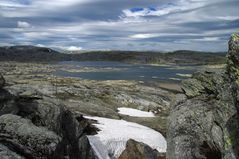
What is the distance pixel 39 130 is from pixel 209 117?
963 centimetres

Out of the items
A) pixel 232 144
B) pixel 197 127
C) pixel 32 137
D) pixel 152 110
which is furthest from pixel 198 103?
pixel 152 110

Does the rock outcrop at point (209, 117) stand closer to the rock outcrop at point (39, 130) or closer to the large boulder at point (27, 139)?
the rock outcrop at point (39, 130)

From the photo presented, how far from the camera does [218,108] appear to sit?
20.1 m

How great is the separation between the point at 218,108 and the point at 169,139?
4252 millimetres

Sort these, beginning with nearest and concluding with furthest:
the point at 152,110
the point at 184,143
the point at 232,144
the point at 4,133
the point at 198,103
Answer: the point at 232,144, the point at 4,133, the point at 184,143, the point at 198,103, the point at 152,110

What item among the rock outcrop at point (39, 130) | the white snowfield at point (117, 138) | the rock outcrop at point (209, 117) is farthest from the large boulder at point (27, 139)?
the white snowfield at point (117, 138)

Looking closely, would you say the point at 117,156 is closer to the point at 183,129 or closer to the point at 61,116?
the point at 61,116

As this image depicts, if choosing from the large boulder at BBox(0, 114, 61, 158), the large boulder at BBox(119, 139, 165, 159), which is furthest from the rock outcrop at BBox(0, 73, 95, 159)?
the large boulder at BBox(119, 139, 165, 159)

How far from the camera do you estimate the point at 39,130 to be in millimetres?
18156

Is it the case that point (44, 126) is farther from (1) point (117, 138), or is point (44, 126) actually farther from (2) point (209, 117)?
(1) point (117, 138)

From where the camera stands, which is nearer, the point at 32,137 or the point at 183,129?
the point at 32,137

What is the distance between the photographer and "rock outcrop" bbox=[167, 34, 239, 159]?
53.1 feet

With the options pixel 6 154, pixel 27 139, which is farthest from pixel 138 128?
pixel 6 154

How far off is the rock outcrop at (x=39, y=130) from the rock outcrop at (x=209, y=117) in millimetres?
6902
